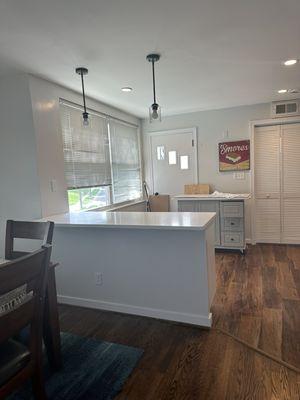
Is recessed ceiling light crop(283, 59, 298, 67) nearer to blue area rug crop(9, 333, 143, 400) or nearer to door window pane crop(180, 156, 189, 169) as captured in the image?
door window pane crop(180, 156, 189, 169)

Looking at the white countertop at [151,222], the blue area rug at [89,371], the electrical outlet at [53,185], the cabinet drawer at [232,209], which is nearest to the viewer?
the blue area rug at [89,371]

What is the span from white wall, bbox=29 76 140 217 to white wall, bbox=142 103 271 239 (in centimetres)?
234

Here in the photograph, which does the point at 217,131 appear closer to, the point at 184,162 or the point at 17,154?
the point at 184,162

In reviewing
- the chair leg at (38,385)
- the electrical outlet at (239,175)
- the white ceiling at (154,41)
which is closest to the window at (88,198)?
the white ceiling at (154,41)

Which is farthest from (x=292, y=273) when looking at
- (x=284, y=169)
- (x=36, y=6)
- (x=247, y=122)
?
(x=36, y=6)

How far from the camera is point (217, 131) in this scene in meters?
4.67

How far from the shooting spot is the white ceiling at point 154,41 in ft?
5.68

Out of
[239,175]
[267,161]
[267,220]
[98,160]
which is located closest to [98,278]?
[98,160]

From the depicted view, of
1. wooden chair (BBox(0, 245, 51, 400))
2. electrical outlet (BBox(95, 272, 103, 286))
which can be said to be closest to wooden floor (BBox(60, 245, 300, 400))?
electrical outlet (BBox(95, 272, 103, 286))

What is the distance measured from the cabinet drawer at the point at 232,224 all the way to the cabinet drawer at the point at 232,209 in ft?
0.21

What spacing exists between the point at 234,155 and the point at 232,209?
1044 millimetres

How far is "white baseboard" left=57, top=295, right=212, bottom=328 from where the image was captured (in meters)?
2.25

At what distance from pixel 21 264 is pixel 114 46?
1.90 metres

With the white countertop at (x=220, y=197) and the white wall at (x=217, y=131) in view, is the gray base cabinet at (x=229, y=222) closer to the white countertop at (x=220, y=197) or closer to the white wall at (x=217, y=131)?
the white countertop at (x=220, y=197)
